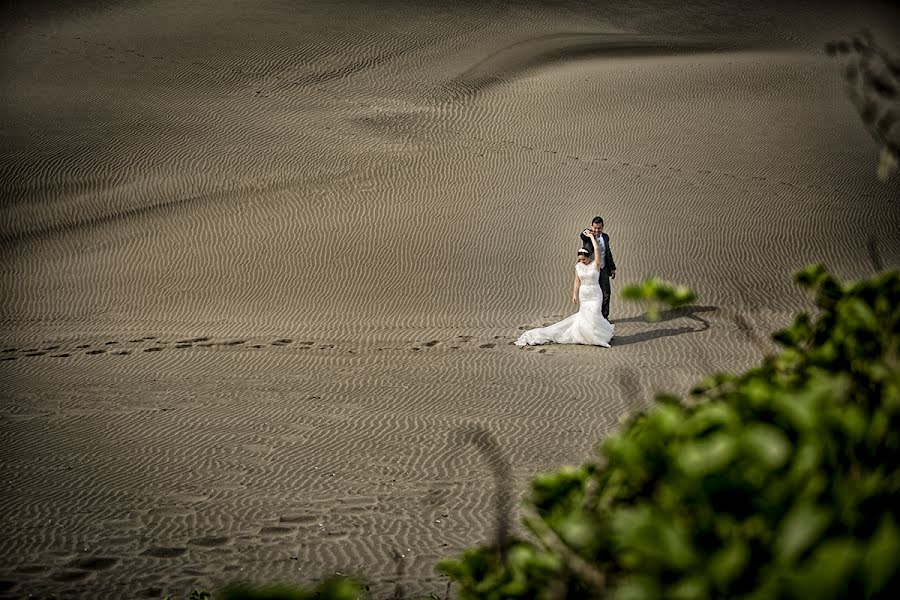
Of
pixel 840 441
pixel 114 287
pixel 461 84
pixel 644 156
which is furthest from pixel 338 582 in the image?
pixel 461 84

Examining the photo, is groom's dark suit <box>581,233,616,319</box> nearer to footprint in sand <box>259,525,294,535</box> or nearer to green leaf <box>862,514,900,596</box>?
footprint in sand <box>259,525,294,535</box>

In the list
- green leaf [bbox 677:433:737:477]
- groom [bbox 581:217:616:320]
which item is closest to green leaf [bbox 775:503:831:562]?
green leaf [bbox 677:433:737:477]

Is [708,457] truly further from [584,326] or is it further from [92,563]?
[584,326]

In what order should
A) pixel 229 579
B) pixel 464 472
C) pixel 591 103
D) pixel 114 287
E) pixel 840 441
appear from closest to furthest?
1. pixel 840 441
2. pixel 229 579
3. pixel 464 472
4. pixel 114 287
5. pixel 591 103

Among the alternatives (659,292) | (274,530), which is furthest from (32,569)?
(659,292)

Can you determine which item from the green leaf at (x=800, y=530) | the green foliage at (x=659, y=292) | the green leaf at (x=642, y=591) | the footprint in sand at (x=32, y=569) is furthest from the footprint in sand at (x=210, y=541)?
the green leaf at (x=800, y=530)

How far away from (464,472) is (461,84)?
25.8 metres

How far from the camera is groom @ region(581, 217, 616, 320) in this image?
13.6m

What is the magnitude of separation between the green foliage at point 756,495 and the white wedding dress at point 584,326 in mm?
12018

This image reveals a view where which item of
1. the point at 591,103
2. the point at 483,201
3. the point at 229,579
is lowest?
the point at 229,579

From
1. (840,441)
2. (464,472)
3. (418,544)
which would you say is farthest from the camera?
(464,472)

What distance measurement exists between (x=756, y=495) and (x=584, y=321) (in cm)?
1314

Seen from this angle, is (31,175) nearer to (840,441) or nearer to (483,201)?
(483,201)

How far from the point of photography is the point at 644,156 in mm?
25047
